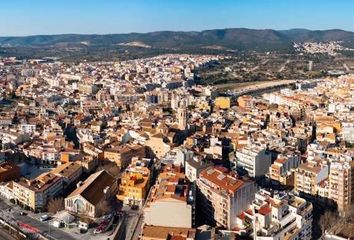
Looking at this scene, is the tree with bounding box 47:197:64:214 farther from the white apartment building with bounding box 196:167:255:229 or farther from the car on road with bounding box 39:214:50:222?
the white apartment building with bounding box 196:167:255:229

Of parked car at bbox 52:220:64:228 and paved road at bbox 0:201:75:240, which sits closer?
paved road at bbox 0:201:75:240

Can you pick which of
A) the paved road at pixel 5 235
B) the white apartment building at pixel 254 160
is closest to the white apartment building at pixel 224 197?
the white apartment building at pixel 254 160

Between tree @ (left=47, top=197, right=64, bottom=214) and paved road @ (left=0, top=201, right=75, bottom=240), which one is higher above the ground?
tree @ (left=47, top=197, right=64, bottom=214)

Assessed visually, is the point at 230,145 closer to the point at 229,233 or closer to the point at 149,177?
the point at 149,177

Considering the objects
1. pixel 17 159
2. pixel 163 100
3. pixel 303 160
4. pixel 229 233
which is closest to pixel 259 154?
pixel 303 160

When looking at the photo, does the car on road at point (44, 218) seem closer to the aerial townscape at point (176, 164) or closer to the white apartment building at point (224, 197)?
the aerial townscape at point (176, 164)

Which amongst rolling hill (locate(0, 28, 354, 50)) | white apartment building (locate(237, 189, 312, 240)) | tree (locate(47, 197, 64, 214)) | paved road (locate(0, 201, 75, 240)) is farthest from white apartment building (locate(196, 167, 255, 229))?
rolling hill (locate(0, 28, 354, 50))

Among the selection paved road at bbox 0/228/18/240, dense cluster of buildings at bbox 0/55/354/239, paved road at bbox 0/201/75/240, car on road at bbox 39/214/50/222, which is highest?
dense cluster of buildings at bbox 0/55/354/239
